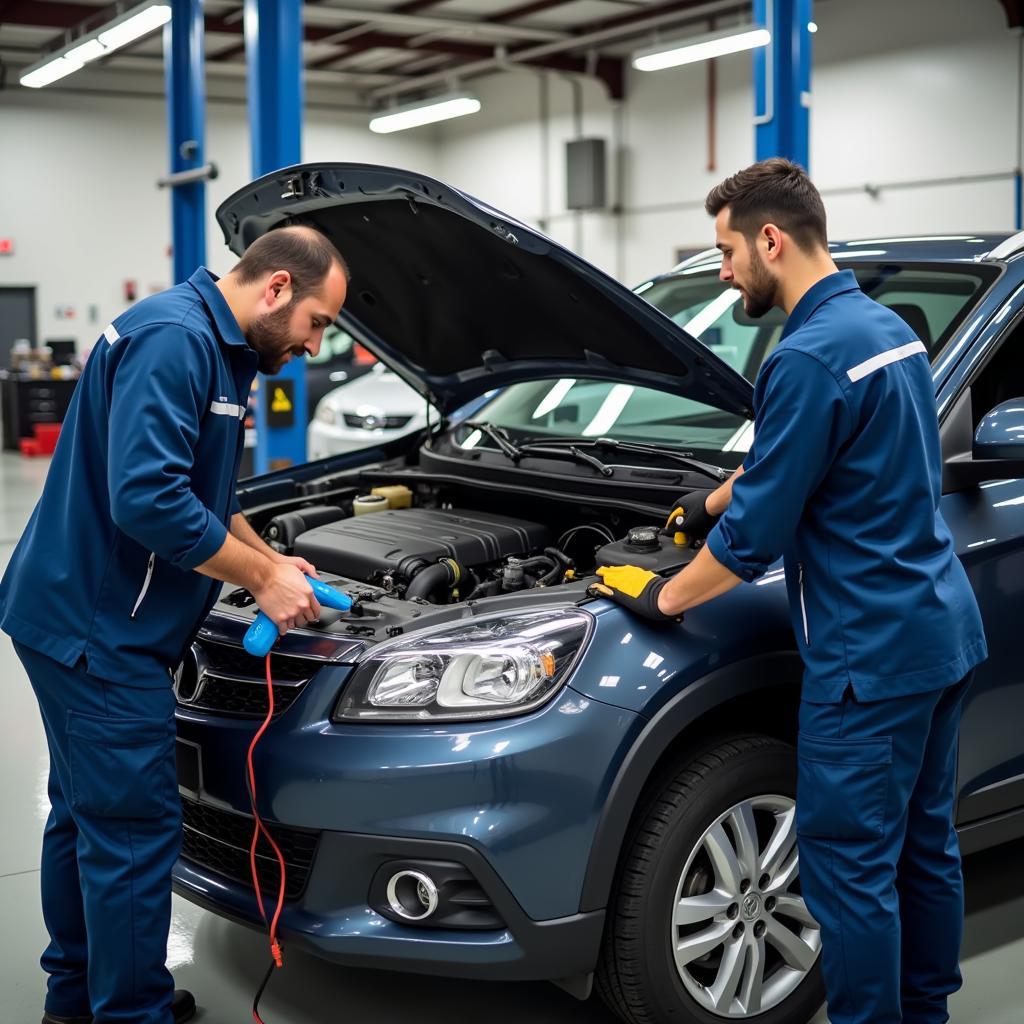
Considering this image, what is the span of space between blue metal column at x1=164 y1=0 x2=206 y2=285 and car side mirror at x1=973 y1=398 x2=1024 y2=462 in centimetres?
486

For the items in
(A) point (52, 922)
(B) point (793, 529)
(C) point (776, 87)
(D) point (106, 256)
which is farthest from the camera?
(D) point (106, 256)

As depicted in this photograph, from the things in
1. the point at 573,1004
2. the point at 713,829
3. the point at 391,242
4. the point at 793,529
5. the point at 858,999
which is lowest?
the point at 573,1004

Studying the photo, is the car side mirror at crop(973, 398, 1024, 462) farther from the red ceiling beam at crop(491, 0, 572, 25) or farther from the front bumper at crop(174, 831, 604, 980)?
the red ceiling beam at crop(491, 0, 572, 25)

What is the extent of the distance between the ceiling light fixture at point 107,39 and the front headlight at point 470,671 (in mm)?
6114

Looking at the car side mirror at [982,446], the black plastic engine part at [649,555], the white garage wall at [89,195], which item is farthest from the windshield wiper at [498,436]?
the white garage wall at [89,195]

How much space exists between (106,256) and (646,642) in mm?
16235

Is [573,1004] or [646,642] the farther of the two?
[573,1004]

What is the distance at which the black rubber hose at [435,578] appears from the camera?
2561 mm

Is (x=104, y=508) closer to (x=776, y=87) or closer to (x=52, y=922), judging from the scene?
(x=52, y=922)

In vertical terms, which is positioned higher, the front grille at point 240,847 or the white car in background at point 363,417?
the white car in background at point 363,417

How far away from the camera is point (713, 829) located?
2184 mm

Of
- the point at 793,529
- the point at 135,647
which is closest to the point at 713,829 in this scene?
the point at 793,529

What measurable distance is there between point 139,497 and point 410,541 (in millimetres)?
853

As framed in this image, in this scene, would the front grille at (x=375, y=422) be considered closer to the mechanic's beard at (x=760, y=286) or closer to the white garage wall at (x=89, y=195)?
the mechanic's beard at (x=760, y=286)
